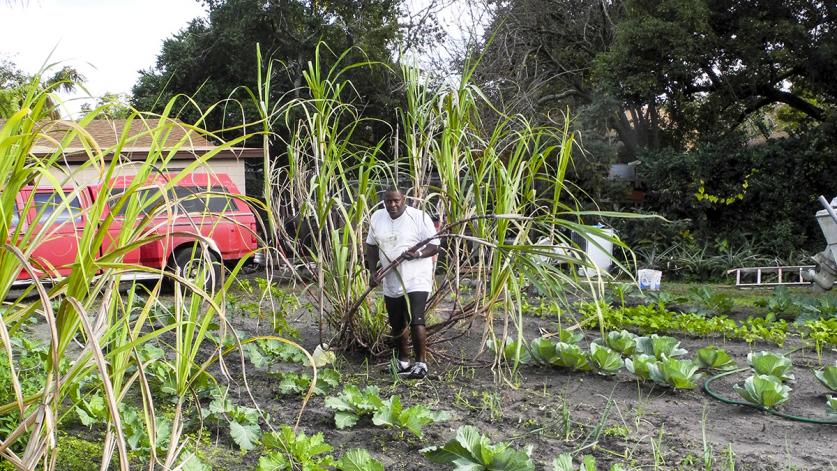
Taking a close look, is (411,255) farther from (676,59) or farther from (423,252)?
(676,59)

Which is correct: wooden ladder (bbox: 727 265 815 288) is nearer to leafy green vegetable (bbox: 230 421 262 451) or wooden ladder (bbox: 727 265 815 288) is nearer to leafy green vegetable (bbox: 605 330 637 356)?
leafy green vegetable (bbox: 605 330 637 356)

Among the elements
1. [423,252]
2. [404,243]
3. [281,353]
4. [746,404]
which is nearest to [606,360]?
[746,404]

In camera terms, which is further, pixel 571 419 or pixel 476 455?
pixel 571 419

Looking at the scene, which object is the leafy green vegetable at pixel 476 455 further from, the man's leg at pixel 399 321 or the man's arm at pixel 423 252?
the man's leg at pixel 399 321

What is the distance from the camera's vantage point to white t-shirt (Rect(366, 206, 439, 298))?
5.29 meters

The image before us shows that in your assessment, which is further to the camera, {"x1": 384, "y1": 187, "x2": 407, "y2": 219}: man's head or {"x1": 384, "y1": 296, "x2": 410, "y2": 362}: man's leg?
{"x1": 384, "y1": 296, "x2": 410, "y2": 362}: man's leg

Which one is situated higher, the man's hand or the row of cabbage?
the man's hand

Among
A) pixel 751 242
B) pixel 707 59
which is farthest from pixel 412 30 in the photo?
pixel 751 242

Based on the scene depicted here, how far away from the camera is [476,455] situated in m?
3.30

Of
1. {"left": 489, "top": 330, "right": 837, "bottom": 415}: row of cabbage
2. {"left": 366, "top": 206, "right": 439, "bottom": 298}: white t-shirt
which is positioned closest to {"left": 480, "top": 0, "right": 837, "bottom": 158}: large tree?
{"left": 366, "top": 206, "right": 439, "bottom": 298}: white t-shirt

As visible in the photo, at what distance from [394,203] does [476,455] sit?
229 cm

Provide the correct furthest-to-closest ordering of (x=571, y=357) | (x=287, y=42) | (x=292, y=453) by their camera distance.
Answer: (x=287, y=42)
(x=571, y=357)
(x=292, y=453)

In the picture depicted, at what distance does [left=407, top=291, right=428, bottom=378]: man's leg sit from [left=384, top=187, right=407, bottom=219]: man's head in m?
0.53

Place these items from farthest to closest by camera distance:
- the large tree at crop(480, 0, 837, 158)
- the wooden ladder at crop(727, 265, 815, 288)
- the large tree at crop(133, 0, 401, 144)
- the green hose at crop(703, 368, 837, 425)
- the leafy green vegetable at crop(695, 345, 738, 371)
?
the large tree at crop(133, 0, 401, 144) → the large tree at crop(480, 0, 837, 158) → the wooden ladder at crop(727, 265, 815, 288) → the leafy green vegetable at crop(695, 345, 738, 371) → the green hose at crop(703, 368, 837, 425)
